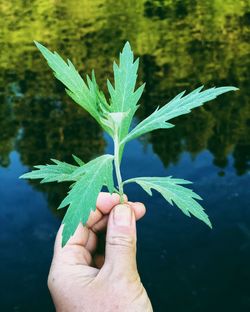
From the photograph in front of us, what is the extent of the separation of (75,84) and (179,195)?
764 mm

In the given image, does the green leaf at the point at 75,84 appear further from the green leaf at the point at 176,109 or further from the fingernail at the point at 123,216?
the fingernail at the point at 123,216

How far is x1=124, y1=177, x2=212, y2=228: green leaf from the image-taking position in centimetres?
236

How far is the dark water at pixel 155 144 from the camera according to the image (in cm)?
1365

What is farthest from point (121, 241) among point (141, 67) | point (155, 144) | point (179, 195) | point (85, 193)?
point (141, 67)

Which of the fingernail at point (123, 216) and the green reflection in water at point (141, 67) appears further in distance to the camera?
the green reflection in water at point (141, 67)

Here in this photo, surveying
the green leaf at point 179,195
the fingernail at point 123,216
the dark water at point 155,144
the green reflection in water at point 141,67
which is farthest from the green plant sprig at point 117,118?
the green reflection in water at point 141,67

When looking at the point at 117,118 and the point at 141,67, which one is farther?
the point at 141,67

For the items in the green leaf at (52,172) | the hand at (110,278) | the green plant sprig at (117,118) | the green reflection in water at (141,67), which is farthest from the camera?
the green reflection in water at (141,67)

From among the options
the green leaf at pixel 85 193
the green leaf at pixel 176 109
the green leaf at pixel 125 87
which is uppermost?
the green leaf at pixel 125 87

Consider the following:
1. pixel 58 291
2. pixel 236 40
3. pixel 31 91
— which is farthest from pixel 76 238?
pixel 236 40

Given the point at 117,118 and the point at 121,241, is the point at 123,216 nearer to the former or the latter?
the point at 121,241

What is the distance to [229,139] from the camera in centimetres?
2075

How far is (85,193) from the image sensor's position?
7.19 ft

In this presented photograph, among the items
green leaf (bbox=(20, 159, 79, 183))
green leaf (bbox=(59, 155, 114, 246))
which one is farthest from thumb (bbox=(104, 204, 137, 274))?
green leaf (bbox=(59, 155, 114, 246))
